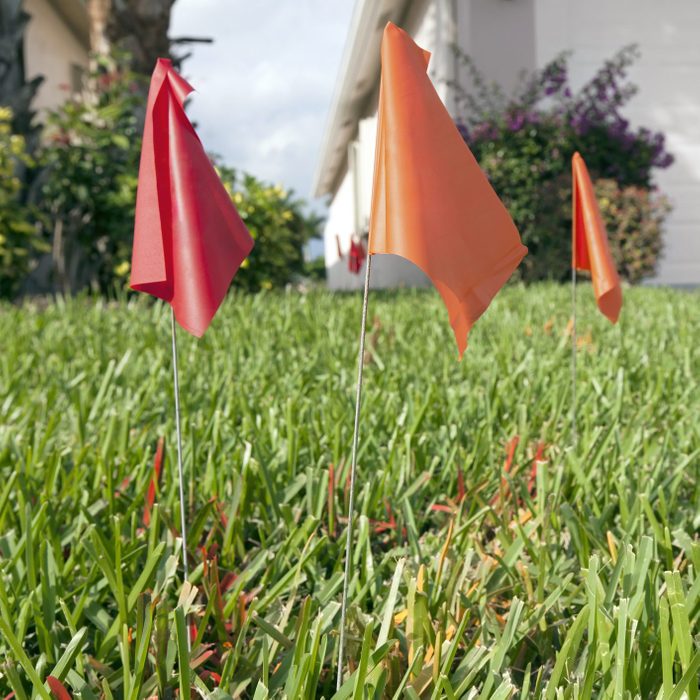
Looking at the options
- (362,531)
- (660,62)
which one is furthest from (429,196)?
(660,62)

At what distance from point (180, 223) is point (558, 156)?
9.13m

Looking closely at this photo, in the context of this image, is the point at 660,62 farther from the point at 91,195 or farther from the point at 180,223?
the point at 180,223

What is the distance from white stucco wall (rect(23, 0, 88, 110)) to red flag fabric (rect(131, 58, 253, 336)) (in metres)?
16.9

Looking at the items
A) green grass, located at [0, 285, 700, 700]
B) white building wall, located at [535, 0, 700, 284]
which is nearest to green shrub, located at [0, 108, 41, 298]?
green grass, located at [0, 285, 700, 700]

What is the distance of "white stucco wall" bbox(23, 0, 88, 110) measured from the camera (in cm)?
1650

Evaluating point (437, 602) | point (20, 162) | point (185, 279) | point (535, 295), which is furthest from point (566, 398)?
point (20, 162)

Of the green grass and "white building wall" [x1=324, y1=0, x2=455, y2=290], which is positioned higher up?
"white building wall" [x1=324, y1=0, x2=455, y2=290]

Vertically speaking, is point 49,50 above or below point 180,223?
above

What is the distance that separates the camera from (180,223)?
117 centimetres

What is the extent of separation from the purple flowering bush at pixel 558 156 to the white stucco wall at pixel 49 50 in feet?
35.3

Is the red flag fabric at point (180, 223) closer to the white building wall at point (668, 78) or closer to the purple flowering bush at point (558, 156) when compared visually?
the purple flowering bush at point (558, 156)

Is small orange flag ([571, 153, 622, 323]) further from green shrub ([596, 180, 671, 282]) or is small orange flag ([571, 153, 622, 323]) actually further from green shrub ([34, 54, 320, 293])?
green shrub ([596, 180, 671, 282])

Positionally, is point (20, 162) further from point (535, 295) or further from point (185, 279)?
point (185, 279)

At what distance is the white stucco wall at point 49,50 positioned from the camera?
Answer: 16500 millimetres
